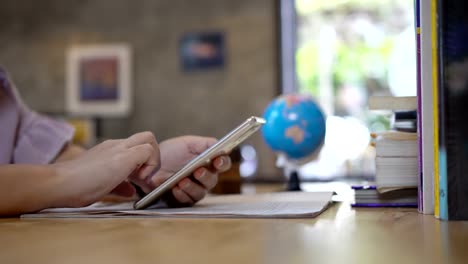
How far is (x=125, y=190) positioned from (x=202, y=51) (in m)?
4.15

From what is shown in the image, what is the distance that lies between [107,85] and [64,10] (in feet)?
2.66

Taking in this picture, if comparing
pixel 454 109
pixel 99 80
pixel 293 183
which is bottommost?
pixel 293 183

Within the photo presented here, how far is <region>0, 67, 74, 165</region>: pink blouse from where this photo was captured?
1054 millimetres

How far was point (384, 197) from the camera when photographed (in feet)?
3.00

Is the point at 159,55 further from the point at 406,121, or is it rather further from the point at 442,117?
the point at 442,117

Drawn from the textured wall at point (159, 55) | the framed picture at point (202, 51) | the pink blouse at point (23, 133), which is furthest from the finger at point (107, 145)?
the framed picture at point (202, 51)

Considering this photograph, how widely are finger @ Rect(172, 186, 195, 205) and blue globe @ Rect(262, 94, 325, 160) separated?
64cm

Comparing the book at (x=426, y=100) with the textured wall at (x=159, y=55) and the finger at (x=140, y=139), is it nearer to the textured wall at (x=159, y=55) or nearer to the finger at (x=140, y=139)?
the finger at (x=140, y=139)

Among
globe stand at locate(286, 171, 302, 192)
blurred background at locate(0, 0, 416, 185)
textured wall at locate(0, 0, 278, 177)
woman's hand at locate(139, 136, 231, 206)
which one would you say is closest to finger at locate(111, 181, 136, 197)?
woman's hand at locate(139, 136, 231, 206)

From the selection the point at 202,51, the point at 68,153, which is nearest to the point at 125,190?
the point at 68,153

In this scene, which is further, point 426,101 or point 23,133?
point 23,133

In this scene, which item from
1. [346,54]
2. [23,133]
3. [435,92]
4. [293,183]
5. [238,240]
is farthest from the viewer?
[346,54]

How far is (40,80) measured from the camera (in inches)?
214

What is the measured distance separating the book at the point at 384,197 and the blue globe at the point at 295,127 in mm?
597
